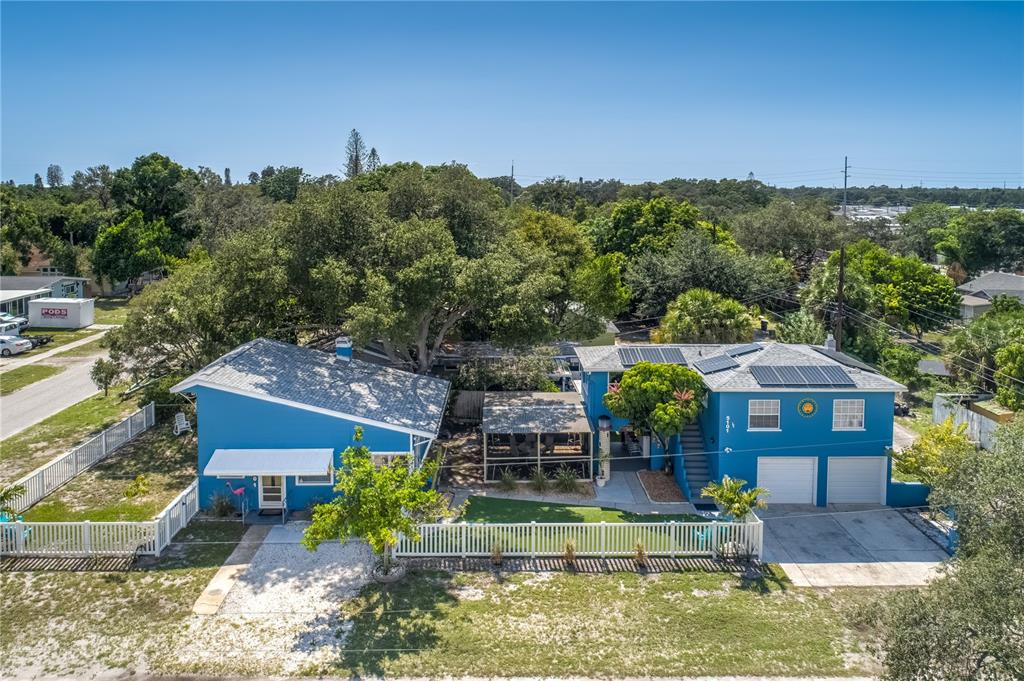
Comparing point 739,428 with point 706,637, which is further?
point 739,428

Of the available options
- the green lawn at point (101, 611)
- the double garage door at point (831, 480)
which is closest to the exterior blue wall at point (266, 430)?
the green lawn at point (101, 611)

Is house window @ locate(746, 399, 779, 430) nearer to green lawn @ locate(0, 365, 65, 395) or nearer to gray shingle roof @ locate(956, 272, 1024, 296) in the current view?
green lawn @ locate(0, 365, 65, 395)

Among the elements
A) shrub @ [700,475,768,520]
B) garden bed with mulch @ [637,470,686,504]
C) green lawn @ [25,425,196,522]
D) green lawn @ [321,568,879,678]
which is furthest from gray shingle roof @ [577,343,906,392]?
green lawn @ [25,425,196,522]

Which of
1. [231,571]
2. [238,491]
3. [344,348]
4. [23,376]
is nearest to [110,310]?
[23,376]

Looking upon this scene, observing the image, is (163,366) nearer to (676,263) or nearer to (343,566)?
(343,566)

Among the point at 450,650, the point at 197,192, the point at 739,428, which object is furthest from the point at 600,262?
the point at 197,192

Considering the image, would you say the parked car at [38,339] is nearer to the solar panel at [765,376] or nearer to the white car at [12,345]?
the white car at [12,345]

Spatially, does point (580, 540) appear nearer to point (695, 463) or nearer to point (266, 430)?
point (695, 463)
